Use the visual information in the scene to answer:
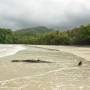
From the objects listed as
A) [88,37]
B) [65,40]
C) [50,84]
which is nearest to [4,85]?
[50,84]

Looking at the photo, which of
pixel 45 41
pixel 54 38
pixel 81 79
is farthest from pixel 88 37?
pixel 81 79

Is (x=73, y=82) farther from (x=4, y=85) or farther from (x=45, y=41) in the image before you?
(x=45, y=41)

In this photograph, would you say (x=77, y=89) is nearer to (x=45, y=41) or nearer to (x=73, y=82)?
(x=73, y=82)

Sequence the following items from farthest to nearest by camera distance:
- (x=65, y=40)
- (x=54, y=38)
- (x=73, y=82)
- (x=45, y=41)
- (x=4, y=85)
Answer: (x=45, y=41) → (x=54, y=38) → (x=65, y=40) → (x=73, y=82) → (x=4, y=85)

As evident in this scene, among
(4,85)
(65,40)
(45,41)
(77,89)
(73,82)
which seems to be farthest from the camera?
(45,41)

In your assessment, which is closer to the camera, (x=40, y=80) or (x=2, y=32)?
(x=40, y=80)

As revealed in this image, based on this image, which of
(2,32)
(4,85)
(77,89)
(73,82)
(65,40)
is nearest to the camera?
(77,89)

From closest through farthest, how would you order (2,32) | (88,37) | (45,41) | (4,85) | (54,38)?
(4,85) → (88,37) → (54,38) → (45,41) → (2,32)

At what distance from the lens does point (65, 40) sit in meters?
138

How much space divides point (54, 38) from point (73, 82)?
445 feet

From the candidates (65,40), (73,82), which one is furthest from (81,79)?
(65,40)

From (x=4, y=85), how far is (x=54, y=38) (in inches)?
5376

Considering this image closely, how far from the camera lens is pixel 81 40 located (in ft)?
393

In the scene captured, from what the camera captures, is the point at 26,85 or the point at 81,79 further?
the point at 81,79
